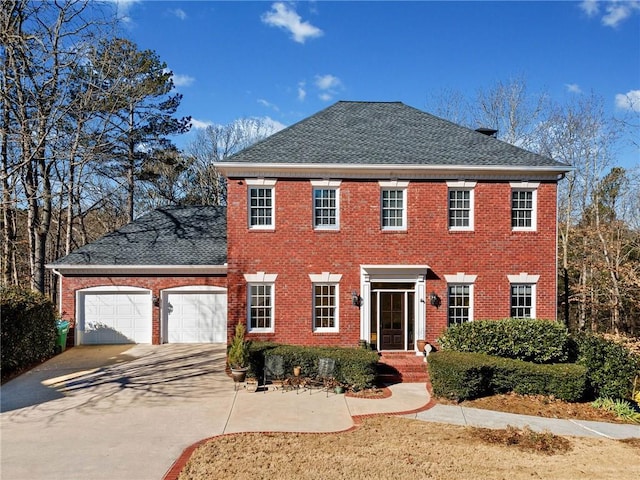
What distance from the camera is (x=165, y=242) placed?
1925 cm

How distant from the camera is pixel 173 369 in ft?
46.3

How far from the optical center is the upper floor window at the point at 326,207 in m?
14.6

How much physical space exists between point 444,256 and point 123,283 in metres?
13.2

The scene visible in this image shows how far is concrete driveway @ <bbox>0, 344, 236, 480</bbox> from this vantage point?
24.4 ft

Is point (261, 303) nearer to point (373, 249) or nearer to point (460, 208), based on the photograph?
point (373, 249)

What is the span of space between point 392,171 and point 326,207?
8.46ft

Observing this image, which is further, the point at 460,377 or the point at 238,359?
→ the point at 238,359

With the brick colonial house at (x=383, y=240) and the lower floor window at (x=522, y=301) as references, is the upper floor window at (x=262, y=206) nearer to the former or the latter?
the brick colonial house at (x=383, y=240)

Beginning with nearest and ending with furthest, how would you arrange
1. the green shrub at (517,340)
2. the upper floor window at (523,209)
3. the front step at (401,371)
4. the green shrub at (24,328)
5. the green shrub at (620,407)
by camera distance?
the green shrub at (620,407), the green shrub at (517,340), the green shrub at (24,328), the front step at (401,371), the upper floor window at (523,209)

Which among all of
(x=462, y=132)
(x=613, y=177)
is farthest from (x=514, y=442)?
(x=613, y=177)

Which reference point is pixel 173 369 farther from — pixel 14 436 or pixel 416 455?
pixel 416 455

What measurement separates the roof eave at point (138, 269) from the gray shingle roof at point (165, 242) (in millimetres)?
194

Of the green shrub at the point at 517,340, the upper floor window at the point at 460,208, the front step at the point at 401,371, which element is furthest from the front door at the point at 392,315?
the upper floor window at the point at 460,208

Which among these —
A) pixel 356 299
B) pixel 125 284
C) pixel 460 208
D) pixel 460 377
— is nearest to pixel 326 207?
pixel 356 299
